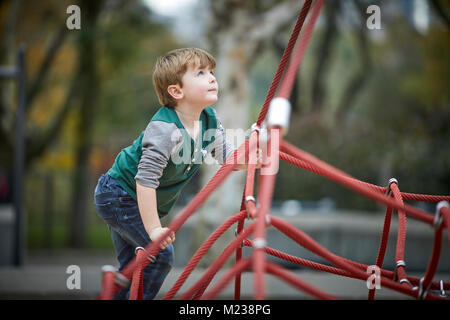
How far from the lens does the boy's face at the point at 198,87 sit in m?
1.42

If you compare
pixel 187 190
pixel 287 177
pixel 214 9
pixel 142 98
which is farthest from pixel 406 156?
pixel 142 98

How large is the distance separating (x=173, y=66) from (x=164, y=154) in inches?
10.8

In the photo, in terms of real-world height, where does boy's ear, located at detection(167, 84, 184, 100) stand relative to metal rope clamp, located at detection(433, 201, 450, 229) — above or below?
above

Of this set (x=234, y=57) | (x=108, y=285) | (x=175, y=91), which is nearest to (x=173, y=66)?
(x=175, y=91)

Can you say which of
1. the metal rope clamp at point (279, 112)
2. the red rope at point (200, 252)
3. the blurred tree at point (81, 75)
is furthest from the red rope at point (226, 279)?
the blurred tree at point (81, 75)

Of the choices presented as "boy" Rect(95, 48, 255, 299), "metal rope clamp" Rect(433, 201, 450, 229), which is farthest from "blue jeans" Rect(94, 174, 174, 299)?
"metal rope clamp" Rect(433, 201, 450, 229)

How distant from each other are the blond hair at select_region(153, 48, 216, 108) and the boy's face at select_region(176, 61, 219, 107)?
1cm

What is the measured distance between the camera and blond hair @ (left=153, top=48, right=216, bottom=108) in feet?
4.71

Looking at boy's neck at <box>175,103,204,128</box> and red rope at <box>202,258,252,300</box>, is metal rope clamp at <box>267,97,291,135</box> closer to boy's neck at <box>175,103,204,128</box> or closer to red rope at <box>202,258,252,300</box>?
red rope at <box>202,258,252,300</box>

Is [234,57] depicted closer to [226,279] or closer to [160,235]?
[160,235]

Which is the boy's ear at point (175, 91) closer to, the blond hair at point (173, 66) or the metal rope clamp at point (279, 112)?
the blond hair at point (173, 66)

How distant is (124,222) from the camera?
4.95ft

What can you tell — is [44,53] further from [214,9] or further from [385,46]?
[385,46]

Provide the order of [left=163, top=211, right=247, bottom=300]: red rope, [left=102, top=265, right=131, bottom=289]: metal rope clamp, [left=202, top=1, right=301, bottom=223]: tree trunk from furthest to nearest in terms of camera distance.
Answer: [left=202, top=1, right=301, bottom=223]: tree trunk
[left=163, top=211, right=247, bottom=300]: red rope
[left=102, top=265, right=131, bottom=289]: metal rope clamp
